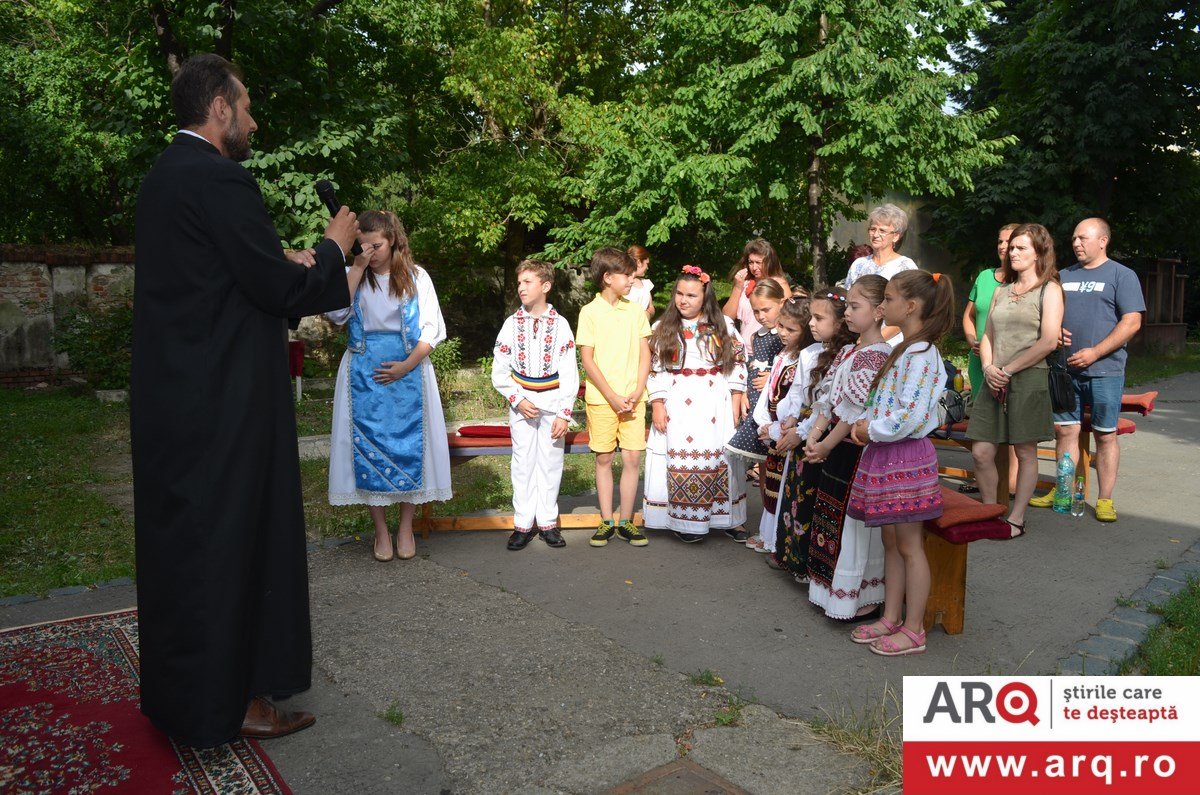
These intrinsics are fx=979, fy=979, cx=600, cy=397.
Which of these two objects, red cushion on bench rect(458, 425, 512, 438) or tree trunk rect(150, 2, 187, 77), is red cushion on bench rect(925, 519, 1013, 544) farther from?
tree trunk rect(150, 2, 187, 77)

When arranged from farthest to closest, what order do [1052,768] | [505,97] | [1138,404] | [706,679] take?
1. [505,97]
2. [1138,404]
3. [706,679]
4. [1052,768]

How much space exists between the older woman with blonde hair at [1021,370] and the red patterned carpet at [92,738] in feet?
16.2

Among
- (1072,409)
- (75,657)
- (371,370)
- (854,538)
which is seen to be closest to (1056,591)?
(854,538)

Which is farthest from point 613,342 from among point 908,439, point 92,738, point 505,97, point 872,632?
point 505,97

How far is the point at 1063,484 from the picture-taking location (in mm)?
6867

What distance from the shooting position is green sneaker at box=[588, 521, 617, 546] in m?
6.15

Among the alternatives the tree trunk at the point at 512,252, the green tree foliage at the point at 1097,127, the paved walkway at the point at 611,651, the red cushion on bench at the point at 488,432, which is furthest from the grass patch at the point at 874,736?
the green tree foliage at the point at 1097,127

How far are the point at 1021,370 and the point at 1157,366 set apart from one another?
14662 millimetres

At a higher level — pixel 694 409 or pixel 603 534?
pixel 694 409

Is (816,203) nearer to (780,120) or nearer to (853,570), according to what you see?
(780,120)

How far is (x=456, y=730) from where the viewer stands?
11.8 ft

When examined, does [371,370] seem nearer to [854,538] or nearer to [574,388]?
[574,388]

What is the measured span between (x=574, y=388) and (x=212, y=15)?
9044 mm

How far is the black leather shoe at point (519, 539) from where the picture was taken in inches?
239
